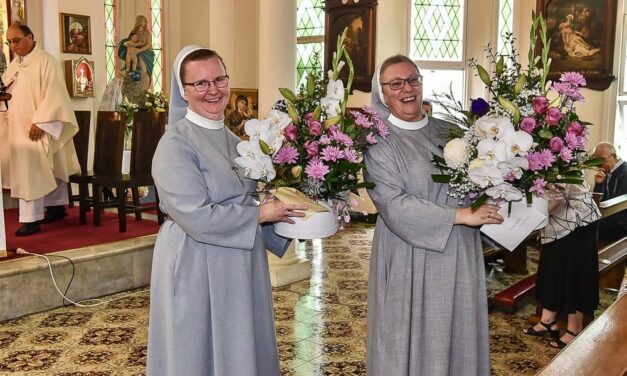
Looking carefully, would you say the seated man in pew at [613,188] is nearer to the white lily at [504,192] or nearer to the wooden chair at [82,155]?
the white lily at [504,192]

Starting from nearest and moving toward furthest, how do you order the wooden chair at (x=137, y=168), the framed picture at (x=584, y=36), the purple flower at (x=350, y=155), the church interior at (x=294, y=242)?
the purple flower at (x=350, y=155)
the church interior at (x=294, y=242)
the wooden chair at (x=137, y=168)
the framed picture at (x=584, y=36)

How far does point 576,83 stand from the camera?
Result: 270 centimetres

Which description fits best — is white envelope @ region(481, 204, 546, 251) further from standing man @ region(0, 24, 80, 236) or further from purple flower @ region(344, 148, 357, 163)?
standing man @ region(0, 24, 80, 236)

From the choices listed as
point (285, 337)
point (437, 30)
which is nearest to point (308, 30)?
point (437, 30)

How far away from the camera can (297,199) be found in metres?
2.60

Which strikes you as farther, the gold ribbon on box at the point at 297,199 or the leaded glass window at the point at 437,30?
the leaded glass window at the point at 437,30

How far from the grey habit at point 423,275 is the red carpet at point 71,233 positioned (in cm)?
377

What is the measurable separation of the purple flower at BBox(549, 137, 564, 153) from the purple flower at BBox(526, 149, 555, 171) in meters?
0.03

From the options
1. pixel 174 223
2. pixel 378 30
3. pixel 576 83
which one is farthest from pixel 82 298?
pixel 378 30

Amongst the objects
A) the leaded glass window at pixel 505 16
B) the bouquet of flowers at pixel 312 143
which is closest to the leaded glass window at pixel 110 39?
the leaded glass window at pixel 505 16

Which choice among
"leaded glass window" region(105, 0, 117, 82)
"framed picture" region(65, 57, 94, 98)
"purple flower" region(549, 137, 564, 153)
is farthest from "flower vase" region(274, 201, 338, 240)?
"leaded glass window" region(105, 0, 117, 82)

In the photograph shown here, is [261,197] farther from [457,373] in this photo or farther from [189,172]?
[457,373]

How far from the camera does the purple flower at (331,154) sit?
Result: 2.53 meters

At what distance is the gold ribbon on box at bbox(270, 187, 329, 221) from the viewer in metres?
2.60
